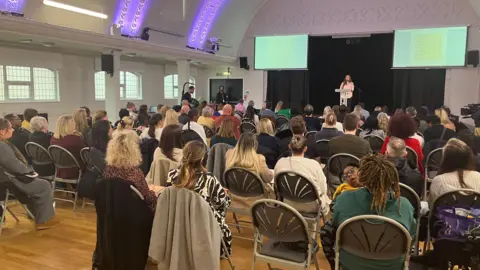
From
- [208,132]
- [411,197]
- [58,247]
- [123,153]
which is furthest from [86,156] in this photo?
[411,197]

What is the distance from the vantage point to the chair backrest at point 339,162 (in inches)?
171

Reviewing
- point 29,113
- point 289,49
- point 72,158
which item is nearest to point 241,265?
point 72,158

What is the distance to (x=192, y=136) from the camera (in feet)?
16.4

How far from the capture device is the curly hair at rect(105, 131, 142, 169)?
2.93 m

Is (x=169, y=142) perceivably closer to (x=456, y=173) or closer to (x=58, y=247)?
(x=58, y=247)

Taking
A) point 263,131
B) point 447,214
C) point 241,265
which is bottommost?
point 241,265

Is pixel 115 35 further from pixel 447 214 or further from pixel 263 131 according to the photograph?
pixel 447 214

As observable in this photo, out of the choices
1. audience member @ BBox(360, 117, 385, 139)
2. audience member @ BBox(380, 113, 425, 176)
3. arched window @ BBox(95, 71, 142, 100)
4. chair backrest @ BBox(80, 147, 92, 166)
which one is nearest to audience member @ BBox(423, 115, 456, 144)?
audience member @ BBox(360, 117, 385, 139)

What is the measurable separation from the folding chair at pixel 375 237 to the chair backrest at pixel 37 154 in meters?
4.10

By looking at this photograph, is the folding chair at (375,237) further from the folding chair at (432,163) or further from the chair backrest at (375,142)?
the chair backrest at (375,142)

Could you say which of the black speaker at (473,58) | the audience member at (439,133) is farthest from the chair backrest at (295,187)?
the black speaker at (473,58)

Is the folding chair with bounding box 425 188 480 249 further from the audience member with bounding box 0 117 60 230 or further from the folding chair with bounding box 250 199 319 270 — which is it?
the audience member with bounding box 0 117 60 230

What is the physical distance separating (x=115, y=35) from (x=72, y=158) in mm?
6406

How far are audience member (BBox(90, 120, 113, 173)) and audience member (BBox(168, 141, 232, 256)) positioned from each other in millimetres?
1805
